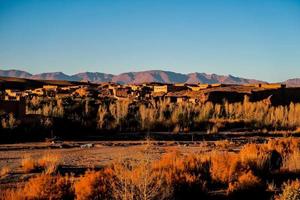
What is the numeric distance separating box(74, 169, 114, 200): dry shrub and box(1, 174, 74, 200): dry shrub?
9.5 inches

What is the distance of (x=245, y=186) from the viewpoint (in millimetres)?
12562

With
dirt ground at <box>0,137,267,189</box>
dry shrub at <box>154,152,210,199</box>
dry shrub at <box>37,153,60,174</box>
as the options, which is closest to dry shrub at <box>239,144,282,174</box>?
dry shrub at <box>154,152,210,199</box>

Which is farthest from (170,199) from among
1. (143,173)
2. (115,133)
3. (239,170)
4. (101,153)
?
(115,133)

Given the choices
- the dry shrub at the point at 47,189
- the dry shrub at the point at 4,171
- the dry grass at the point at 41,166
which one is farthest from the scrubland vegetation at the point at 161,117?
the dry shrub at the point at 47,189

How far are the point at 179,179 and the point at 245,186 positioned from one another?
69.6 inches

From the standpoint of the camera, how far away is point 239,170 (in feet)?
45.8

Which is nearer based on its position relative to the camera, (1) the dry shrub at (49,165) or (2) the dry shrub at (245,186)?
(2) the dry shrub at (245,186)

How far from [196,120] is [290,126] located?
6.96 metres

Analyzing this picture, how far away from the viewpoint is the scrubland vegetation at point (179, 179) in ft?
31.7

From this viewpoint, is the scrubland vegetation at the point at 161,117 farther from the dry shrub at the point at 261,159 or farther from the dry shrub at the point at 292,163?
the dry shrub at the point at 292,163

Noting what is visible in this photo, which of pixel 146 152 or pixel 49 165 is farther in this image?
pixel 146 152

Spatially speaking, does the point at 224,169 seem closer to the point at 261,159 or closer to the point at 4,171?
the point at 261,159

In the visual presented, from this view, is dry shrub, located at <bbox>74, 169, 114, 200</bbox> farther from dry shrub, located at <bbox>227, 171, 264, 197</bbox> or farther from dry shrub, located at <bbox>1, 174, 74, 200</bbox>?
dry shrub, located at <bbox>227, 171, 264, 197</bbox>

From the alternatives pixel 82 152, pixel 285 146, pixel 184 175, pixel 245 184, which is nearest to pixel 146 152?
pixel 82 152
